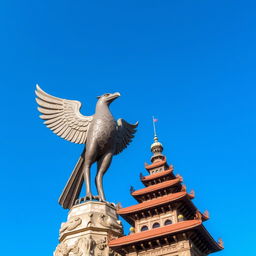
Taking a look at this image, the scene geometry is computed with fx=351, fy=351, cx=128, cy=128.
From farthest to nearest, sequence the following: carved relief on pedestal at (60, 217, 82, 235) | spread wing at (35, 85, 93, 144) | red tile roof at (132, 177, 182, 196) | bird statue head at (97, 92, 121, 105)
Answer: bird statue head at (97, 92, 121, 105) < spread wing at (35, 85, 93, 144) < red tile roof at (132, 177, 182, 196) < carved relief on pedestal at (60, 217, 82, 235)

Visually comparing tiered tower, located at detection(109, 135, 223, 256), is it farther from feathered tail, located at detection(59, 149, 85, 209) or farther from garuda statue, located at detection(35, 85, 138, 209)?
feathered tail, located at detection(59, 149, 85, 209)

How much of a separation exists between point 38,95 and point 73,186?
8708 millimetres

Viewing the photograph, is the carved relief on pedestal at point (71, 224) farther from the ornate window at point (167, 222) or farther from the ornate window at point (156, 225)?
Result: the ornate window at point (167, 222)

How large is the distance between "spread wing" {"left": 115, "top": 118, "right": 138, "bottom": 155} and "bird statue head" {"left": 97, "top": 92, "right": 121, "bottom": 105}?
240 cm

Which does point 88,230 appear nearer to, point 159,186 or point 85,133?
point 159,186

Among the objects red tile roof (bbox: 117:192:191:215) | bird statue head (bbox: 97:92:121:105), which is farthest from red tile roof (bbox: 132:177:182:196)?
bird statue head (bbox: 97:92:121:105)

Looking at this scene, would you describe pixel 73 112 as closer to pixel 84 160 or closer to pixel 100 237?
pixel 84 160

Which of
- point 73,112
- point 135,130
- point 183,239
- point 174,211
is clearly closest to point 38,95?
point 73,112

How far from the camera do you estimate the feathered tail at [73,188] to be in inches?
1132

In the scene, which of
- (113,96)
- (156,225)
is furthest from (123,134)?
(156,225)

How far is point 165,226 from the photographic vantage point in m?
23.2

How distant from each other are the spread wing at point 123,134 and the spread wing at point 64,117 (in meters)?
3.35

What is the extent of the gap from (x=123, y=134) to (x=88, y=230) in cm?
1032

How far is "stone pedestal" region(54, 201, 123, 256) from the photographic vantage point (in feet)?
79.2
